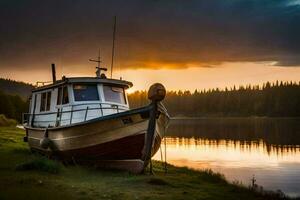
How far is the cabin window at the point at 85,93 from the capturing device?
67.2 ft

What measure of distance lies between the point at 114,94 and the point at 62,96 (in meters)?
2.44

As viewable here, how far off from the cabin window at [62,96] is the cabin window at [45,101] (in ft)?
4.47

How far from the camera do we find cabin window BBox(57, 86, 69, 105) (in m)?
20.8

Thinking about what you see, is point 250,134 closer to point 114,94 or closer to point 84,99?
point 114,94

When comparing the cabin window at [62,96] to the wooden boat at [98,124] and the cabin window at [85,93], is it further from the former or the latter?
the cabin window at [85,93]

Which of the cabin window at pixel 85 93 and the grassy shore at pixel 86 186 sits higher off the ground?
the cabin window at pixel 85 93

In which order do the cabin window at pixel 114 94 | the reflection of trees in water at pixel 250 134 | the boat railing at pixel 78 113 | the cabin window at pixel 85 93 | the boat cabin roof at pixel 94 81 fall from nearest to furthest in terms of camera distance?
the boat railing at pixel 78 113, the boat cabin roof at pixel 94 81, the cabin window at pixel 85 93, the cabin window at pixel 114 94, the reflection of trees in water at pixel 250 134

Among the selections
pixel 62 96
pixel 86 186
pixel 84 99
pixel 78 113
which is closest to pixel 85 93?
pixel 84 99

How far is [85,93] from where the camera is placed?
20.6 metres

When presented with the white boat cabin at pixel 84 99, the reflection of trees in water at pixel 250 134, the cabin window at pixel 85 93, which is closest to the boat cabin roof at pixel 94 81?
the white boat cabin at pixel 84 99

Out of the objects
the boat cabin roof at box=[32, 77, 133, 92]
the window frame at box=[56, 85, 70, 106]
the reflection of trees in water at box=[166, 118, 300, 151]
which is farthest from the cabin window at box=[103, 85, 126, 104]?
Answer: the reflection of trees in water at box=[166, 118, 300, 151]

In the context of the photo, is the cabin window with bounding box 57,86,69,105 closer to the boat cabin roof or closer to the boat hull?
the boat cabin roof

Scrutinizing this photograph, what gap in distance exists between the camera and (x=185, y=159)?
109ft

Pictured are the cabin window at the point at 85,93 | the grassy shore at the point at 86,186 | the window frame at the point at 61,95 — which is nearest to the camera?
the grassy shore at the point at 86,186
